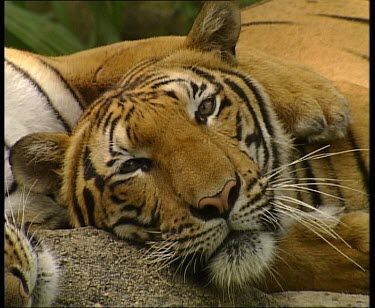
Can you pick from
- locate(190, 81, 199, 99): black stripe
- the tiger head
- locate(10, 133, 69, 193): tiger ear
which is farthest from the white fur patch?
locate(10, 133, 69, 193): tiger ear

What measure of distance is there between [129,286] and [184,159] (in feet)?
0.79

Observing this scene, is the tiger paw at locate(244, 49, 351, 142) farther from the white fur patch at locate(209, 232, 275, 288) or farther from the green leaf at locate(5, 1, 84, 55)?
the green leaf at locate(5, 1, 84, 55)

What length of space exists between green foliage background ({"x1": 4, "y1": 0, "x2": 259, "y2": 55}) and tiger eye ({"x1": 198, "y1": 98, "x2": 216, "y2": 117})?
97 centimetres

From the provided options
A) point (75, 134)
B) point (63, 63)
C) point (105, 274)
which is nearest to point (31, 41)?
point (63, 63)

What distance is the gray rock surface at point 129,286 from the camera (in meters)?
1.41

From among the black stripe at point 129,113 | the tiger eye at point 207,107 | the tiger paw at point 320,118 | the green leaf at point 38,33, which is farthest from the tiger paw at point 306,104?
the green leaf at point 38,33

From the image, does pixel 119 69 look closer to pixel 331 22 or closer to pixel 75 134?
pixel 75 134

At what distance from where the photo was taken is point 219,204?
1411 mm

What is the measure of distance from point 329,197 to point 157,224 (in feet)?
1.43

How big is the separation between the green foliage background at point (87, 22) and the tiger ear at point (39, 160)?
3.14 ft

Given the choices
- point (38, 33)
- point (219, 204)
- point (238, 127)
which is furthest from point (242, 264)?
point (38, 33)

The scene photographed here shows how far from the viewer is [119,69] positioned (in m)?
1.99

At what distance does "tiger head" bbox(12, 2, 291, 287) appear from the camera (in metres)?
1.46

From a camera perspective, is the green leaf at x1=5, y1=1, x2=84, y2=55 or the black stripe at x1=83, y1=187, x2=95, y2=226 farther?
the green leaf at x1=5, y1=1, x2=84, y2=55
